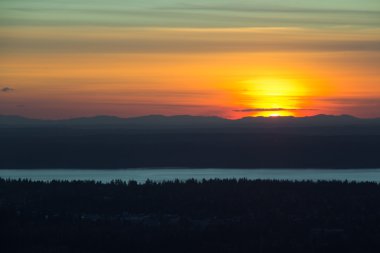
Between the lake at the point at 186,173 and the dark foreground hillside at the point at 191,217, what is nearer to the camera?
the dark foreground hillside at the point at 191,217

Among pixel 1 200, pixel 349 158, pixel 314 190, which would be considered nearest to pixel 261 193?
pixel 314 190

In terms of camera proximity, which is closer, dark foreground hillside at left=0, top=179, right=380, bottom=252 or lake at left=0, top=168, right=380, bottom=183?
dark foreground hillside at left=0, top=179, right=380, bottom=252

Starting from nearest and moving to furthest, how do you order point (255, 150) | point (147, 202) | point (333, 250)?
point (333, 250), point (147, 202), point (255, 150)

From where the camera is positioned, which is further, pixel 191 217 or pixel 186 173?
pixel 186 173

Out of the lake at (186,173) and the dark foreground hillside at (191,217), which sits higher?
the lake at (186,173)

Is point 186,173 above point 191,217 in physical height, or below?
above

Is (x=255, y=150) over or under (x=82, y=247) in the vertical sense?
over

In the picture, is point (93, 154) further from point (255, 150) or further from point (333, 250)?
point (333, 250)

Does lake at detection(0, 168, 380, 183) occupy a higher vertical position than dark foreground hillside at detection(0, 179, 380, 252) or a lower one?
higher
